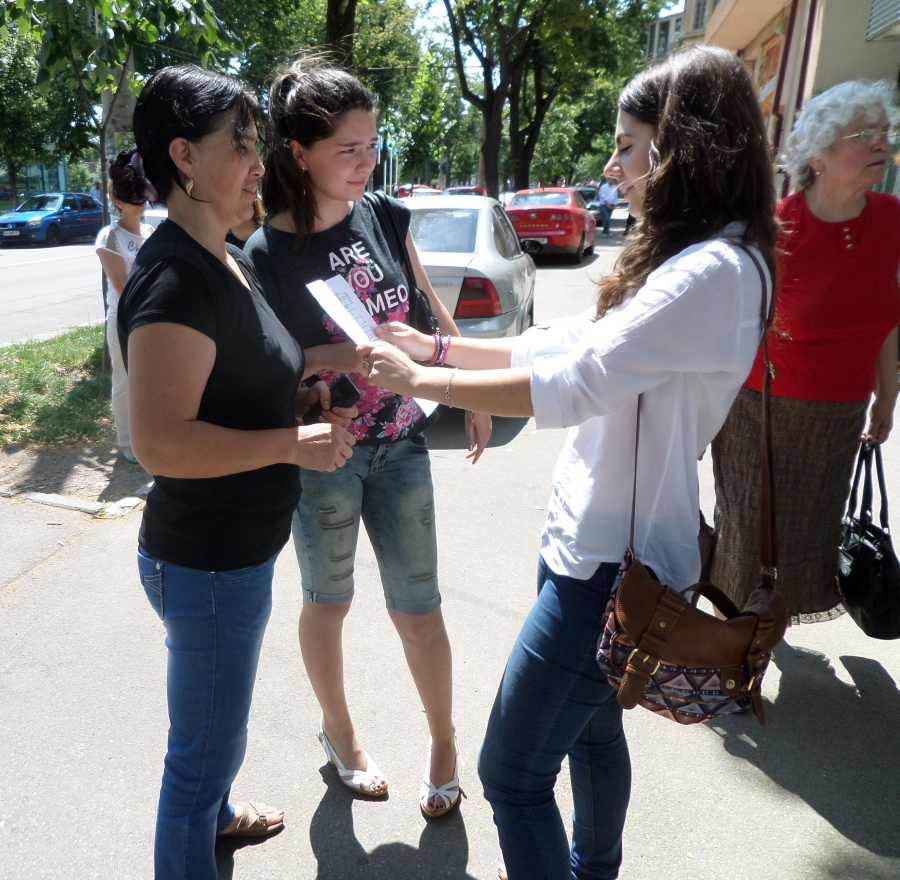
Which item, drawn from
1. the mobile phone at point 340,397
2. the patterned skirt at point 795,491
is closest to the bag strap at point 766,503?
the mobile phone at point 340,397

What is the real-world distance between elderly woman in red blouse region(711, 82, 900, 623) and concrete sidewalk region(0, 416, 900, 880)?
0.46m

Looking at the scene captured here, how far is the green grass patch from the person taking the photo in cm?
540

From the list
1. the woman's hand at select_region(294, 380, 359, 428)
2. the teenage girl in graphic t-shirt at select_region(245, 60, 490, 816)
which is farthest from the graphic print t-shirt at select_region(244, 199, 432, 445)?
the woman's hand at select_region(294, 380, 359, 428)

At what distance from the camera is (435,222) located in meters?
6.74

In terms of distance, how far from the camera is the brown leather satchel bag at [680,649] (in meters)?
1.36

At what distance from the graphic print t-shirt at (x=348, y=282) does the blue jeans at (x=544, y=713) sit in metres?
0.66

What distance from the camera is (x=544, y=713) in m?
1.53

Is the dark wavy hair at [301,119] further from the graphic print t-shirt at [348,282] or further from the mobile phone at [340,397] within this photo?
the mobile phone at [340,397]

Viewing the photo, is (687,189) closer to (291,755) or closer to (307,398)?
(307,398)

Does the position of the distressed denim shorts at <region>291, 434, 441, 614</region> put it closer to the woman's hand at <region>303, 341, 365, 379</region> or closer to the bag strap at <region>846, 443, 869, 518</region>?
the woman's hand at <region>303, 341, 365, 379</region>

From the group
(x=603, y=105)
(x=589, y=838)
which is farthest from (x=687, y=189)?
(x=603, y=105)

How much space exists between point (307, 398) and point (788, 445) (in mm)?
1730

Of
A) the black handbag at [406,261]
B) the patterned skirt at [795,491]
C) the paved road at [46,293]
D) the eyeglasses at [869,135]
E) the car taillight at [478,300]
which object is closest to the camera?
the black handbag at [406,261]

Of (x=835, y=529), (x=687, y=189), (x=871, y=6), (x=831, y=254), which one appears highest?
(x=871, y=6)
